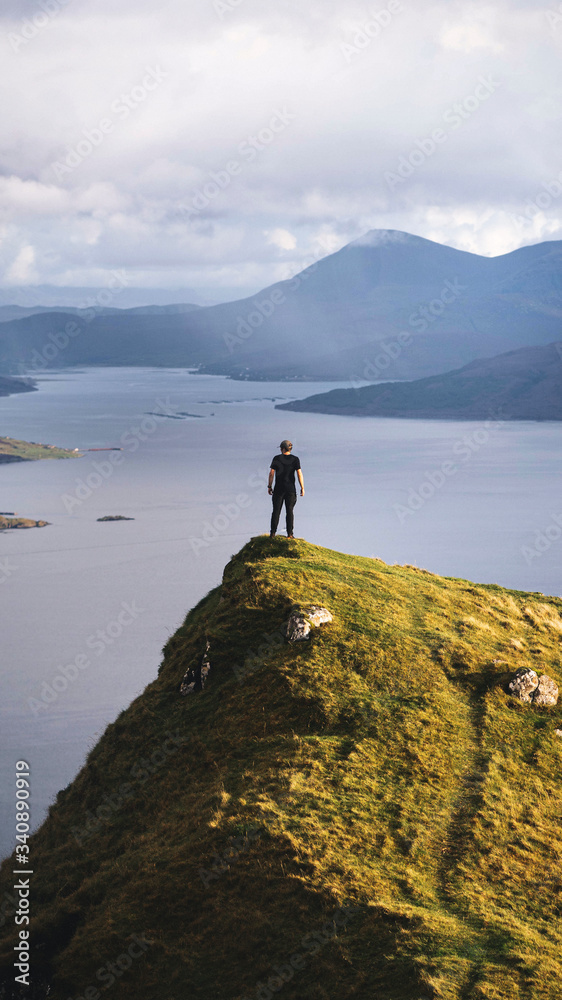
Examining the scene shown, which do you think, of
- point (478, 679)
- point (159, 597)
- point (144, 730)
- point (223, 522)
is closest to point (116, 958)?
point (144, 730)

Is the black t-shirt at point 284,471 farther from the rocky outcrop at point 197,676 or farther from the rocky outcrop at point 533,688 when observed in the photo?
the rocky outcrop at point 533,688

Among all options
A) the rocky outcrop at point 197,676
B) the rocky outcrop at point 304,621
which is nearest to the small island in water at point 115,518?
the rocky outcrop at point 197,676

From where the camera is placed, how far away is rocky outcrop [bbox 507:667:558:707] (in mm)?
18219

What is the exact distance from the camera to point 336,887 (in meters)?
12.2

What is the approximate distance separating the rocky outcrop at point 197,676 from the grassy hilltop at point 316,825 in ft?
0.81

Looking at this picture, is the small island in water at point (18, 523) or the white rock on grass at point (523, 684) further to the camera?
the small island in water at point (18, 523)

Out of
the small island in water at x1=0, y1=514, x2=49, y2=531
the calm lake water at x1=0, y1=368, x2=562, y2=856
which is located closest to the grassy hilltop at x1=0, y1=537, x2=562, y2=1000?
the calm lake water at x1=0, y1=368, x2=562, y2=856

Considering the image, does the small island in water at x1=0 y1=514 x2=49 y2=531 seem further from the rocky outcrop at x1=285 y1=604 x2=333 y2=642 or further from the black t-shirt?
the rocky outcrop at x1=285 y1=604 x2=333 y2=642

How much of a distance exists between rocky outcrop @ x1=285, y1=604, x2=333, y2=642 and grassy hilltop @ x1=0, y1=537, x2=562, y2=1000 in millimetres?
201

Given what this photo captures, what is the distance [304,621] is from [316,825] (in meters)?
5.97

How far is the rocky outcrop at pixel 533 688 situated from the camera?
18.2 meters

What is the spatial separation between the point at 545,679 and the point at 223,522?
425 ft

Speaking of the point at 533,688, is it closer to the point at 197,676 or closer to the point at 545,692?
the point at 545,692

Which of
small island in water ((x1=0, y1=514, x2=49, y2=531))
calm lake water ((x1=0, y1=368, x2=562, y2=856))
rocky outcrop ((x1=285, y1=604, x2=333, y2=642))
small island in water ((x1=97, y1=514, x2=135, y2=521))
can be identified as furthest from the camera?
small island in water ((x1=97, y1=514, x2=135, y2=521))
